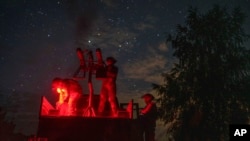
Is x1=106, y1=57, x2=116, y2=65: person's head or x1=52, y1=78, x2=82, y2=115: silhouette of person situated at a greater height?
x1=106, y1=57, x2=116, y2=65: person's head

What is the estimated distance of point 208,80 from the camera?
20.5 m

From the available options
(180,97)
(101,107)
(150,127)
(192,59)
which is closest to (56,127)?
(101,107)

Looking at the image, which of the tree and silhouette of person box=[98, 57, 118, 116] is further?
the tree

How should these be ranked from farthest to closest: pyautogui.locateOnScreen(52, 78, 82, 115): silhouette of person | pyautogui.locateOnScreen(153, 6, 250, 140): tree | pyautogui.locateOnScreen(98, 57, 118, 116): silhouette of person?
pyautogui.locateOnScreen(153, 6, 250, 140): tree, pyautogui.locateOnScreen(52, 78, 82, 115): silhouette of person, pyautogui.locateOnScreen(98, 57, 118, 116): silhouette of person

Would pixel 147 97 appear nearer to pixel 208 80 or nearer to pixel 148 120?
pixel 148 120

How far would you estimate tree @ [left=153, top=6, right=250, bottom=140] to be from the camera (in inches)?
793

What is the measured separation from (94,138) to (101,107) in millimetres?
1732

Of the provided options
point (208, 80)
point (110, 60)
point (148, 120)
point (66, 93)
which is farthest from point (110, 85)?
point (208, 80)

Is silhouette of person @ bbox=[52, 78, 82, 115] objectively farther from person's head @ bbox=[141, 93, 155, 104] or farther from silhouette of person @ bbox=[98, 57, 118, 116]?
person's head @ bbox=[141, 93, 155, 104]

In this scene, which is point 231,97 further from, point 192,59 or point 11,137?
point 11,137

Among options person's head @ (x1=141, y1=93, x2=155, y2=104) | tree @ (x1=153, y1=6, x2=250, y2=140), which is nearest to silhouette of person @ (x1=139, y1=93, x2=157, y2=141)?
person's head @ (x1=141, y1=93, x2=155, y2=104)

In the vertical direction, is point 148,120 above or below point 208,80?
below

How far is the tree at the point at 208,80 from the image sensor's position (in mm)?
20141

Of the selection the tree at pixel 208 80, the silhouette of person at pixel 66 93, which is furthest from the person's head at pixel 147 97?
the tree at pixel 208 80
